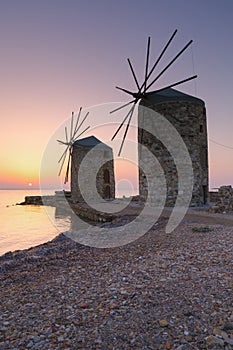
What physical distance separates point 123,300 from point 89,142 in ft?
76.0

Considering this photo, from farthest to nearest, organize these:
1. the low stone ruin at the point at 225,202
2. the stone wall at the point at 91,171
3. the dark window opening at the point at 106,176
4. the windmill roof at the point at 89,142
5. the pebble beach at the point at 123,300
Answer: the dark window opening at the point at 106,176, the windmill roof at the point at 89,142, the stone wall at the point at 91,171, the low stone ruin at the point at 225,202, the pebble beach at the point at 123,300

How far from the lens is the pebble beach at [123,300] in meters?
2.33


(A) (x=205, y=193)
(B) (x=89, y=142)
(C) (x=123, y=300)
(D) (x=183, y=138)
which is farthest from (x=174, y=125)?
(B) (x=89, y=142)

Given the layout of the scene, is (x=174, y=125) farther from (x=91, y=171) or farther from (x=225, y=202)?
(x=91, y=171)

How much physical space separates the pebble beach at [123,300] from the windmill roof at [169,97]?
10260 mm

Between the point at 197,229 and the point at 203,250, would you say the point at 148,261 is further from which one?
the point at 197,229

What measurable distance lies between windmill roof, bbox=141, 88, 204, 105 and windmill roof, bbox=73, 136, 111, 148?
11616 mm

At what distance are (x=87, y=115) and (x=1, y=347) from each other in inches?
971

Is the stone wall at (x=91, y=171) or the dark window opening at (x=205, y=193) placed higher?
the stone wall at (x=91, y=171)

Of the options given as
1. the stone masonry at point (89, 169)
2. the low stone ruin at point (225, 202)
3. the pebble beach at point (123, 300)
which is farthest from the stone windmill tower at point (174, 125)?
the stone masonry at point (89, 169)

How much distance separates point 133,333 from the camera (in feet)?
7.84

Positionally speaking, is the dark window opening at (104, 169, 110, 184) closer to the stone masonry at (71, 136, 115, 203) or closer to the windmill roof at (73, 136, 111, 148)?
the stone masonry at (71, 136, 115, 203)

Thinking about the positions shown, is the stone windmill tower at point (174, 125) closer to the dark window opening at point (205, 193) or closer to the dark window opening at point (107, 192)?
the dark window opening at point (205, 193)

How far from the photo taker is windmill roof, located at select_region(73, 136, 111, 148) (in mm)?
25078
